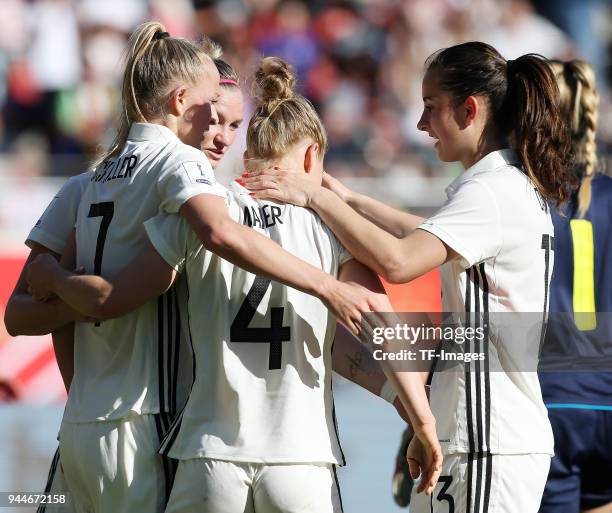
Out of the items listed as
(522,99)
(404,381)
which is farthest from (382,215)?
(404,381)

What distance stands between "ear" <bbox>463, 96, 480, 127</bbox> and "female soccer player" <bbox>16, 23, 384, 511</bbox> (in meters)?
0.73

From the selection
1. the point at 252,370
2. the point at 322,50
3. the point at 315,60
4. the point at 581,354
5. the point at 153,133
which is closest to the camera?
the point at 252,370

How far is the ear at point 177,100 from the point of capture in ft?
10.00

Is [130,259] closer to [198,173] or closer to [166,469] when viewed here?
[198,173]

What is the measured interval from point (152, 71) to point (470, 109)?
38.6 inches

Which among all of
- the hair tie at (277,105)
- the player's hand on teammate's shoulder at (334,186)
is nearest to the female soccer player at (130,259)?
the hair tie at (277,105)

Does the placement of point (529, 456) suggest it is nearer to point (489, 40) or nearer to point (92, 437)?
point (92, 437)

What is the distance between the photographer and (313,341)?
2857 millimetres

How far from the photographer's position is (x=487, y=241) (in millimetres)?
2969

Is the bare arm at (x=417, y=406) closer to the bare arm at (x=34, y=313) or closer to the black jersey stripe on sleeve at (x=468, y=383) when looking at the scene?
the black jersey stripe on sleeve at (x=468, y=383)

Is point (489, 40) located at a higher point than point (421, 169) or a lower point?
higher

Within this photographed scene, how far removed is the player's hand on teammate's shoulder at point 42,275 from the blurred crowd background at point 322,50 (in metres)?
8.98

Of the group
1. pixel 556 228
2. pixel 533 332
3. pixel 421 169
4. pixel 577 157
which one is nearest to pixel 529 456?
pixel 533 332

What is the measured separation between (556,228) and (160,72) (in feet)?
5.42
